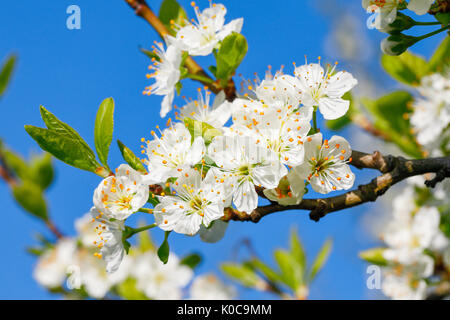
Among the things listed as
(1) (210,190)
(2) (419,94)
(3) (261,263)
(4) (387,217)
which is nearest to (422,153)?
(2) (419,94)

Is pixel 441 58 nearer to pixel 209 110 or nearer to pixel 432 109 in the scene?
pixel 432 109

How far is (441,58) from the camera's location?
6.17 ft

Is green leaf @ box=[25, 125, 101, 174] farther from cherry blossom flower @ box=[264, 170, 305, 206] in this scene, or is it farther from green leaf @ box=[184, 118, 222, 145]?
cherry blossom flower @ box=[264, 170, 305, 206]

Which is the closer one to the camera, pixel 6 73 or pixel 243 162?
pixel 243 162

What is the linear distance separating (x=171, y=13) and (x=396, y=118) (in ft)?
3.71

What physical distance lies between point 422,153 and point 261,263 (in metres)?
1.01

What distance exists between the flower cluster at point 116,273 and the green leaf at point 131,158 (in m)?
1.31

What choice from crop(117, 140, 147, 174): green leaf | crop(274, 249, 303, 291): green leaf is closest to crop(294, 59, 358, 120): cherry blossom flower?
crop(117, 140, 147, 174): green leaf

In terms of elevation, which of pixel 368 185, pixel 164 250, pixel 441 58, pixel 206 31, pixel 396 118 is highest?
pixel 441 58

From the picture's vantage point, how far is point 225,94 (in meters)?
1.31

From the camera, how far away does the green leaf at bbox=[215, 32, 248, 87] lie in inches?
47.3

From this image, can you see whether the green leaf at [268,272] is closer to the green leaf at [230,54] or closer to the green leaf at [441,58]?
the green leaf at [441,58]

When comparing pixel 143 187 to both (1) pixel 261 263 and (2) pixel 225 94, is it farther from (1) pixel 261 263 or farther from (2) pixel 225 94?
(1) pixel 261 263

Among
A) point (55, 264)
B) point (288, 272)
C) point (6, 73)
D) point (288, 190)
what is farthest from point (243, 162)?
point (55, 264)
